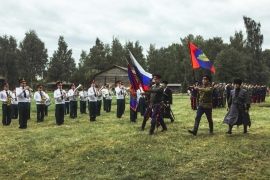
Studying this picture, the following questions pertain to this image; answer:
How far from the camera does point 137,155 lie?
809 cm

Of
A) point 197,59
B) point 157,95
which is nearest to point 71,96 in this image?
point 157,95

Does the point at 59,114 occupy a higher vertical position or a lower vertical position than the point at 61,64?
lower

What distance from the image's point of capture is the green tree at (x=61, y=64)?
267 feet

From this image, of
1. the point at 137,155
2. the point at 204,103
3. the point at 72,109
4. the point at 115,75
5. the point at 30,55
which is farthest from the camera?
the point at 30,55

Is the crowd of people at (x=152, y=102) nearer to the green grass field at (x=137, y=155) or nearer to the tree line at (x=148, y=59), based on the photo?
the green grass field at (x=137, y=155)

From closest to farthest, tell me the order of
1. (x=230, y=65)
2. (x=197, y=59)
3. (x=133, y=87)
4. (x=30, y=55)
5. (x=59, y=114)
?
(x=197, y=59) < (x=133, y=87) < (x=59, y=114) < (x=230, y=65) < (x=30, y=55)

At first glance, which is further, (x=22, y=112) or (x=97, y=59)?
(x=97, y=59)

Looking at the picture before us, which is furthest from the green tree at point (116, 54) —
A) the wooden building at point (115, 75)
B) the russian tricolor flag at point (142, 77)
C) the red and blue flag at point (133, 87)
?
the russian tricolor flag at point (142, 77)

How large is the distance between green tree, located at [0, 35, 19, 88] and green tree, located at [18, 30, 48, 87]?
4.81 feet

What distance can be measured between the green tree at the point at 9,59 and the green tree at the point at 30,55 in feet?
4.81

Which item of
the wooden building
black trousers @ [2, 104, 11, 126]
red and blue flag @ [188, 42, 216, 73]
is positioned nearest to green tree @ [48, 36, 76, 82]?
the wooden building

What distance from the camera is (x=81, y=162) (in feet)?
25.4

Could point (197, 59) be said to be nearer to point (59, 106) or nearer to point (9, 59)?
point (59, 106)

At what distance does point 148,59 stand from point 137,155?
8507cm
